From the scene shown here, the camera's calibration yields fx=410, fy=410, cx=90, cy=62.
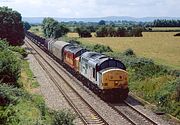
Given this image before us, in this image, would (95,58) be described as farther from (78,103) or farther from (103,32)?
(103,32)

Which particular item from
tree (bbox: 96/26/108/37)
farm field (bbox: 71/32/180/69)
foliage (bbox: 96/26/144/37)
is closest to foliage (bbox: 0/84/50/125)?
farm field (bbox: 71/32/180/69)

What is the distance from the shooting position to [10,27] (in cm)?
8300

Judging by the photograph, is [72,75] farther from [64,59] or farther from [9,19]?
[9,19]

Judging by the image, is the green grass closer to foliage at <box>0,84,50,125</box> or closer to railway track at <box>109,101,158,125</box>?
railway track at <box>109,101,158,125</box>

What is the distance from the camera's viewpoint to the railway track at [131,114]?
1018 inches

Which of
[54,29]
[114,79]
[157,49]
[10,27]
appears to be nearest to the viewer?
[114,79]

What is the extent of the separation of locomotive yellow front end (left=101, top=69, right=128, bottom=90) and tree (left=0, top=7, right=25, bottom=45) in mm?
53163

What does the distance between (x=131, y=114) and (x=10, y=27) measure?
193ft

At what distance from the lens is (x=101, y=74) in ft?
105

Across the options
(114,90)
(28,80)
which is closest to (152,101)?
(114,90)

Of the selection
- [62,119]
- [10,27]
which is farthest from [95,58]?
[10,27]

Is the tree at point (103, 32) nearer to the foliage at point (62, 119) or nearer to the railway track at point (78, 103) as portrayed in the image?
the railway track at point (78, 103)

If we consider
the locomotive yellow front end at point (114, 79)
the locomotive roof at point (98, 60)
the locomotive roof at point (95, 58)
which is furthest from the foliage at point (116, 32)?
the locomotive yellow front end at point (114, 79)

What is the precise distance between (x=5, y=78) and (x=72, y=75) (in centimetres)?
1535
